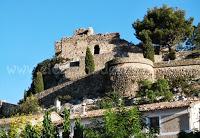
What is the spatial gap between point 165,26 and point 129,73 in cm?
1461

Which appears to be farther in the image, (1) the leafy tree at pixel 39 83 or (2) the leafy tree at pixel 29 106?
(1) the leafy tree at pixel 39 83

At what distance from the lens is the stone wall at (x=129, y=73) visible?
69062mm

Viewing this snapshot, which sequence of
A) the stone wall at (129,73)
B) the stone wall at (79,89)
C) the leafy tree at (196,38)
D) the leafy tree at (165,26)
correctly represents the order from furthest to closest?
the leafy tree at (196,38), the leafy tree at (165,26), the stone wall at (79,89), the stone wall at (129,73)

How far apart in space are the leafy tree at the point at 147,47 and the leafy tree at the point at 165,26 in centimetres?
129

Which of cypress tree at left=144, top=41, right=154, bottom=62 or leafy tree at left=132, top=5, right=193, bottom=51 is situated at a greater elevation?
leafy tree at left=132, top=5, right=193, bottom=51

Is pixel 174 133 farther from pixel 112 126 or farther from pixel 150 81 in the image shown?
pixel 150 81

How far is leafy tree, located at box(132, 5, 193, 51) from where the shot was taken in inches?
3263

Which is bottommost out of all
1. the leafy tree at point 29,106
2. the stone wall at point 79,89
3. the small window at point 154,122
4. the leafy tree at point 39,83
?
the small window at point 154,122

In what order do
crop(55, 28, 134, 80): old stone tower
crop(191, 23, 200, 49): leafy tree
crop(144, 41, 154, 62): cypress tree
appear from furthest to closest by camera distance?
crop(55, 28, 134, 80): old stone tower → crop(191, 23, 200, 49): leafy tree → crop(144, 41, 154, 62): cypress tree

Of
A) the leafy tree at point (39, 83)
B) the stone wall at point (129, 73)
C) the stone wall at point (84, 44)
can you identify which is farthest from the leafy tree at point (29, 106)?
the stone wall at point (84, 44)

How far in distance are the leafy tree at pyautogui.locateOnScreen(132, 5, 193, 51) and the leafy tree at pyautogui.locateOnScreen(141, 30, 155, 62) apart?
1.29 meters

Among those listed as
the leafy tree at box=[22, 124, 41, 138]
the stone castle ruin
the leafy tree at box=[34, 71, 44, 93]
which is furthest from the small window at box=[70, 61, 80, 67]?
the leafy tree at box=[22, 124, 41, 138]

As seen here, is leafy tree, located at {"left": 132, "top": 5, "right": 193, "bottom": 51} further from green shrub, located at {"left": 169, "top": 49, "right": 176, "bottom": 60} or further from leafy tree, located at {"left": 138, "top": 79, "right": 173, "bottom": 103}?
leafy tree, located at {"left": 138, "top": 79, "right": 173, "bottom": 103}

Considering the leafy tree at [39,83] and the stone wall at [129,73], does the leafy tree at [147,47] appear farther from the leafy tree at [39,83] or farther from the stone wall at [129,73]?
the leafy tree at [39,83]
